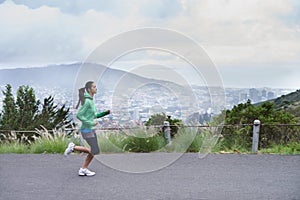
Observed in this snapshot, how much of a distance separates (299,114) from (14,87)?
4511cm

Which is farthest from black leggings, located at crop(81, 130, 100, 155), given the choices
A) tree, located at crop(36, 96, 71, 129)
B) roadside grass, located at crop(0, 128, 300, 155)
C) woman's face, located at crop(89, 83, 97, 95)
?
tree, located at crop(36, 96, 71, 129)

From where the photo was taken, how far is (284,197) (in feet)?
18.7

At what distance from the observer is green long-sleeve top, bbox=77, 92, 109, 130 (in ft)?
21.2

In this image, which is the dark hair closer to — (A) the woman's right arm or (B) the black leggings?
(A) the woman's right arm

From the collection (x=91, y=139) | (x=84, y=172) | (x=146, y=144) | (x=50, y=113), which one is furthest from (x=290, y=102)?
(x=50, y=113)

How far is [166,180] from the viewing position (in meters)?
6.66

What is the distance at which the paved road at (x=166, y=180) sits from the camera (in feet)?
19.2

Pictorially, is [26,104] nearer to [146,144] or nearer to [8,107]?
[8,107]

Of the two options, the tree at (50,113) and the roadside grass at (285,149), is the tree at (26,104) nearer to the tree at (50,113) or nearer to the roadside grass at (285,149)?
the tree at (50,113)

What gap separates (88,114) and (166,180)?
1523 mm

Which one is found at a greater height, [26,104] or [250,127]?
[26,104]

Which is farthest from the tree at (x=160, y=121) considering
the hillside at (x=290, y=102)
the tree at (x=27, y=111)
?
the tree at (x=27, y=111)

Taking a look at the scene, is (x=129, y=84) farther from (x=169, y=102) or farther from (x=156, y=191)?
(x=156, y=191)

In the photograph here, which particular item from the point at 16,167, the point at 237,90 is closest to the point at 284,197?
the point at 237,90
